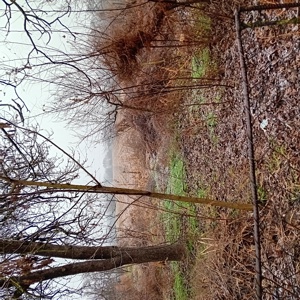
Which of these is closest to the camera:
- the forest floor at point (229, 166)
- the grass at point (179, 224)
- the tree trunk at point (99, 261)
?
the forest floor at point (229, 166)

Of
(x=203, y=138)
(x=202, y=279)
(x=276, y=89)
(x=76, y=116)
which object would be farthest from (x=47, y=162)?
(x=276, y=89)

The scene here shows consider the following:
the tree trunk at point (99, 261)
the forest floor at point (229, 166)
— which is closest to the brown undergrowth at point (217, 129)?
the forest floor at point (229, 166)

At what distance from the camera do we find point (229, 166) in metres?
4.06

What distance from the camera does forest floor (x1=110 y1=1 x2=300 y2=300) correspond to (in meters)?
3.09

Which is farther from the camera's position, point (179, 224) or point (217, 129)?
point (179, 224)

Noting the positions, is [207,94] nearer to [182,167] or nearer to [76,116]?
[182,167]

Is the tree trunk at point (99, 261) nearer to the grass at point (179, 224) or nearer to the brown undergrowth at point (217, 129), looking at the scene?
the grass at point (179, 224)

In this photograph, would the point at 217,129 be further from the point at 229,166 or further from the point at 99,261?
the point at 99,261

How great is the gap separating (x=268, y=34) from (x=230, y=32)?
733mm

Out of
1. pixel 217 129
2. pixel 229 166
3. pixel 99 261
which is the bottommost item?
pixel 99 261

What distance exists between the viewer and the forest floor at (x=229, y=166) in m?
3.09

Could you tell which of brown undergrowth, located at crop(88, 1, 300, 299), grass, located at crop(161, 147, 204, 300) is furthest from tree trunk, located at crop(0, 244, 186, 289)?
brown undergrowth, located at crop(88, 1, 300, 299)

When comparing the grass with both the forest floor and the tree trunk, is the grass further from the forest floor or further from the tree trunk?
the tree trunk

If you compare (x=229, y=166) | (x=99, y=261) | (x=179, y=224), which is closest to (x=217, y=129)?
(x=229, y=166)
